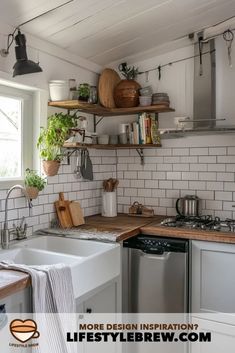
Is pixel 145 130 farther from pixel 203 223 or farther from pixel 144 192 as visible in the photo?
pixel 203 223

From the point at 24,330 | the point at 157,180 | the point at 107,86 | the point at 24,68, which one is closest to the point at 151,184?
the point at 157,180

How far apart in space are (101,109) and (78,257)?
134 centimetres

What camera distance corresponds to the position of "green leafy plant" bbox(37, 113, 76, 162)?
7.79ft

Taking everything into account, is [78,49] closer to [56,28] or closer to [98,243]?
[56,28]

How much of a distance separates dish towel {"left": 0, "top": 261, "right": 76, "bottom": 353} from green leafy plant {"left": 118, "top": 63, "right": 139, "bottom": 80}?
1983 mm

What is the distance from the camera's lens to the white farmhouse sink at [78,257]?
183 cm

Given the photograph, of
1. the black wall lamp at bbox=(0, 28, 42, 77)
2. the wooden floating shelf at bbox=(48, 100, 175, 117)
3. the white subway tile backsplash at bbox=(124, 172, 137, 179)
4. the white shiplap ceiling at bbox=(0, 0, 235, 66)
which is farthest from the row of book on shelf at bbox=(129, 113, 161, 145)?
the black wall lamp at bbox=(0, 28, 42, 77)

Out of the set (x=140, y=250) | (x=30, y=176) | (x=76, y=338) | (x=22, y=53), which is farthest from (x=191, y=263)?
(x=22, y=53)

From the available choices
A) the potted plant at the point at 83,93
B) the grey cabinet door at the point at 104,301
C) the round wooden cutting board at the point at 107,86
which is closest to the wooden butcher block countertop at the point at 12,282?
the grey cabinet door at the point at 104,301

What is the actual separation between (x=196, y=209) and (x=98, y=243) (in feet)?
3.34

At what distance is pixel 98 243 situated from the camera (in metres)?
2.22

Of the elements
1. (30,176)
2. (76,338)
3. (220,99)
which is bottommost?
(76,338)

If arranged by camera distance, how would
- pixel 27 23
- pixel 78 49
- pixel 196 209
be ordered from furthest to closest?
1. pixel 196 209
2. pixel 78 49
3. pixel 27 23

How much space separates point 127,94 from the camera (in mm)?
2953
